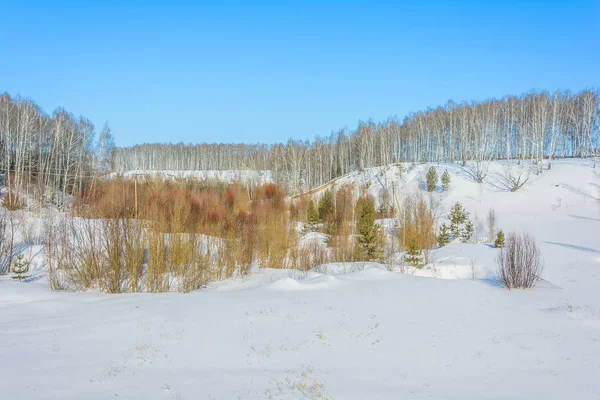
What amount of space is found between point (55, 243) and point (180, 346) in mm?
10007

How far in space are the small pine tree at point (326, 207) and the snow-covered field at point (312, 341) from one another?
69.3 feet

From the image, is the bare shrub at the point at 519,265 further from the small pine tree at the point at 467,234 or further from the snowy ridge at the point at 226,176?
the snowy ridge at the point at 226,176

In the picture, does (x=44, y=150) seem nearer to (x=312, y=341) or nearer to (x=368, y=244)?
(x=368, y=244)

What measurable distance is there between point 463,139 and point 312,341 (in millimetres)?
52897

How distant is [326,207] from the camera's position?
38.8m

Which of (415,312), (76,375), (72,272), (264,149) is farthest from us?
(264,149)

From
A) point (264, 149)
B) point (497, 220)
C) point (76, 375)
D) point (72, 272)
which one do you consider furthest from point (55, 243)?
point (264, 149)

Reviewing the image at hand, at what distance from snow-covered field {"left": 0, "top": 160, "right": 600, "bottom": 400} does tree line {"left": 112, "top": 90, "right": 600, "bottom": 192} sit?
134ft

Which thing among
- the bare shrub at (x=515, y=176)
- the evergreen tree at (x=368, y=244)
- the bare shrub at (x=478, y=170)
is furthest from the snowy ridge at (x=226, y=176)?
the bare shrub at (x=515, y=176)

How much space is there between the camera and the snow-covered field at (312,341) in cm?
619

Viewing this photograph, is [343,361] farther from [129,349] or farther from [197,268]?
[197,268]

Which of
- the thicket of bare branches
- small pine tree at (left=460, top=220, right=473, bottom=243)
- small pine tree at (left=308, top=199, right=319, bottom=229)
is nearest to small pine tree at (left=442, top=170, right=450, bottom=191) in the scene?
small pine tree at (left=460, top=220, right=473, bottom=243)

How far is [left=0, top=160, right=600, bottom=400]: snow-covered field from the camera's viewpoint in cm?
619

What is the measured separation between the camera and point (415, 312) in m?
11.1
